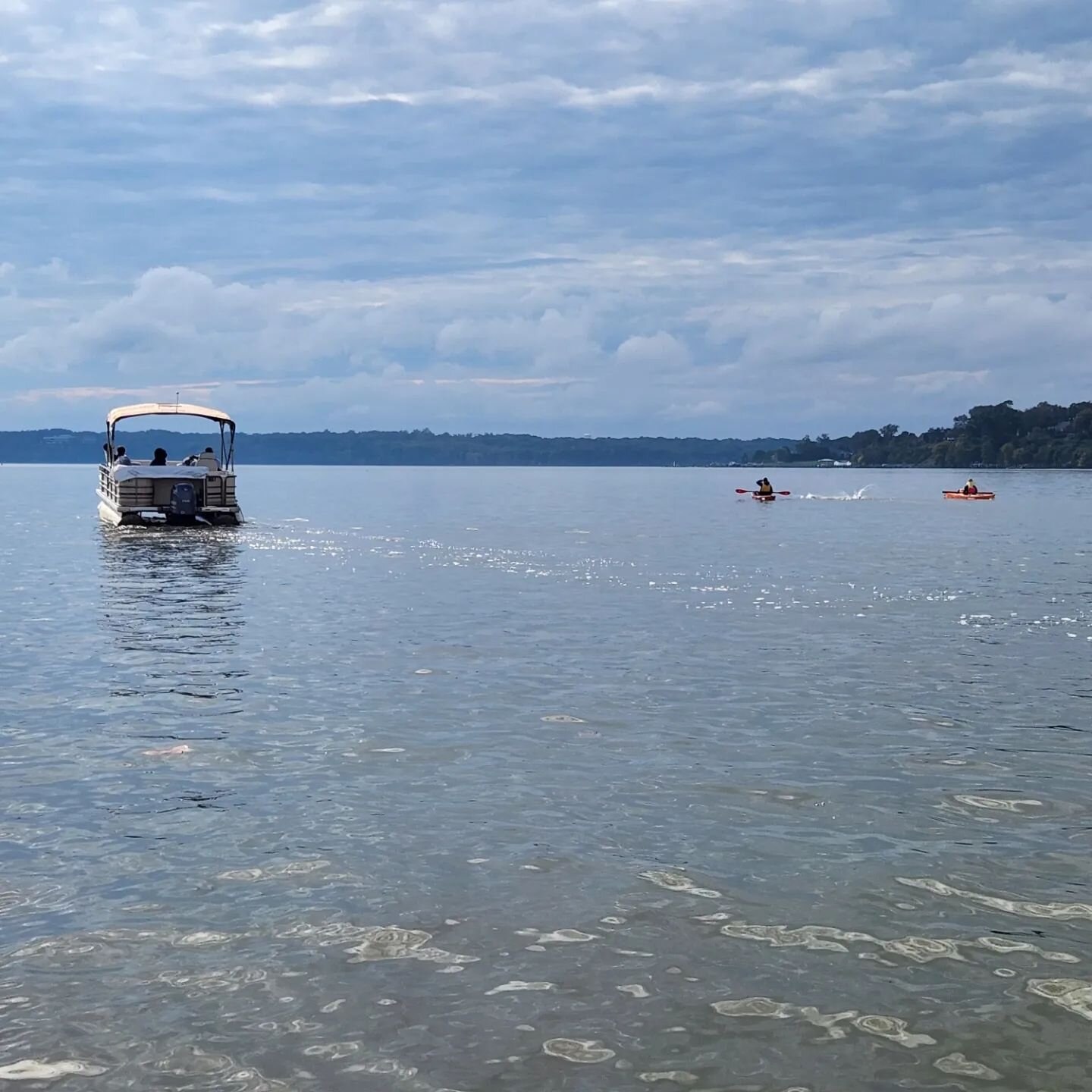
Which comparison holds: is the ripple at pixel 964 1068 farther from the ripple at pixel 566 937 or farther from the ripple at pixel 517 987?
the ripple at pixel 566 937

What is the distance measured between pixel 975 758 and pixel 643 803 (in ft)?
14.7

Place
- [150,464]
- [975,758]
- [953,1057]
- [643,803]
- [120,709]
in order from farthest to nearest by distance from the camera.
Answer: [150,464] < [120,709] < [975,758] < [643,803] < [953,1057]

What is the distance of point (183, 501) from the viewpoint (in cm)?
5703

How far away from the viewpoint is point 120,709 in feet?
58.1

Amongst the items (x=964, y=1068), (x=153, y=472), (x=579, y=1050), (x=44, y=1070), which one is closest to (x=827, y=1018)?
(x=964, y=1068)

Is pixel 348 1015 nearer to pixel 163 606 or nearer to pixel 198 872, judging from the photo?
pixel 198 872

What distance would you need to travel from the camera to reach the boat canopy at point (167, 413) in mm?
61344

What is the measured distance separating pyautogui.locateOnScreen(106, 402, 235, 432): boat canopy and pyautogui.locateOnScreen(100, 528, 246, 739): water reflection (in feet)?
42.1

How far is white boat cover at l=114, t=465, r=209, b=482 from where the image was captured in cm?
5762

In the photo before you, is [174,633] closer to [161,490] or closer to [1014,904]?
[1014,904]

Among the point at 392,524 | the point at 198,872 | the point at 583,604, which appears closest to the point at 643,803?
the point at 198,872

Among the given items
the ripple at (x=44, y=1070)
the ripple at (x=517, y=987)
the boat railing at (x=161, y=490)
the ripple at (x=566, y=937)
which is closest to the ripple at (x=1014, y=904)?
the ripple at (x=566, y=937)

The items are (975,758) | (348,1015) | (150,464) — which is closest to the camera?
(348,1015)

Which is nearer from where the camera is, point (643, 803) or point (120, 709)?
point (643, 803)
